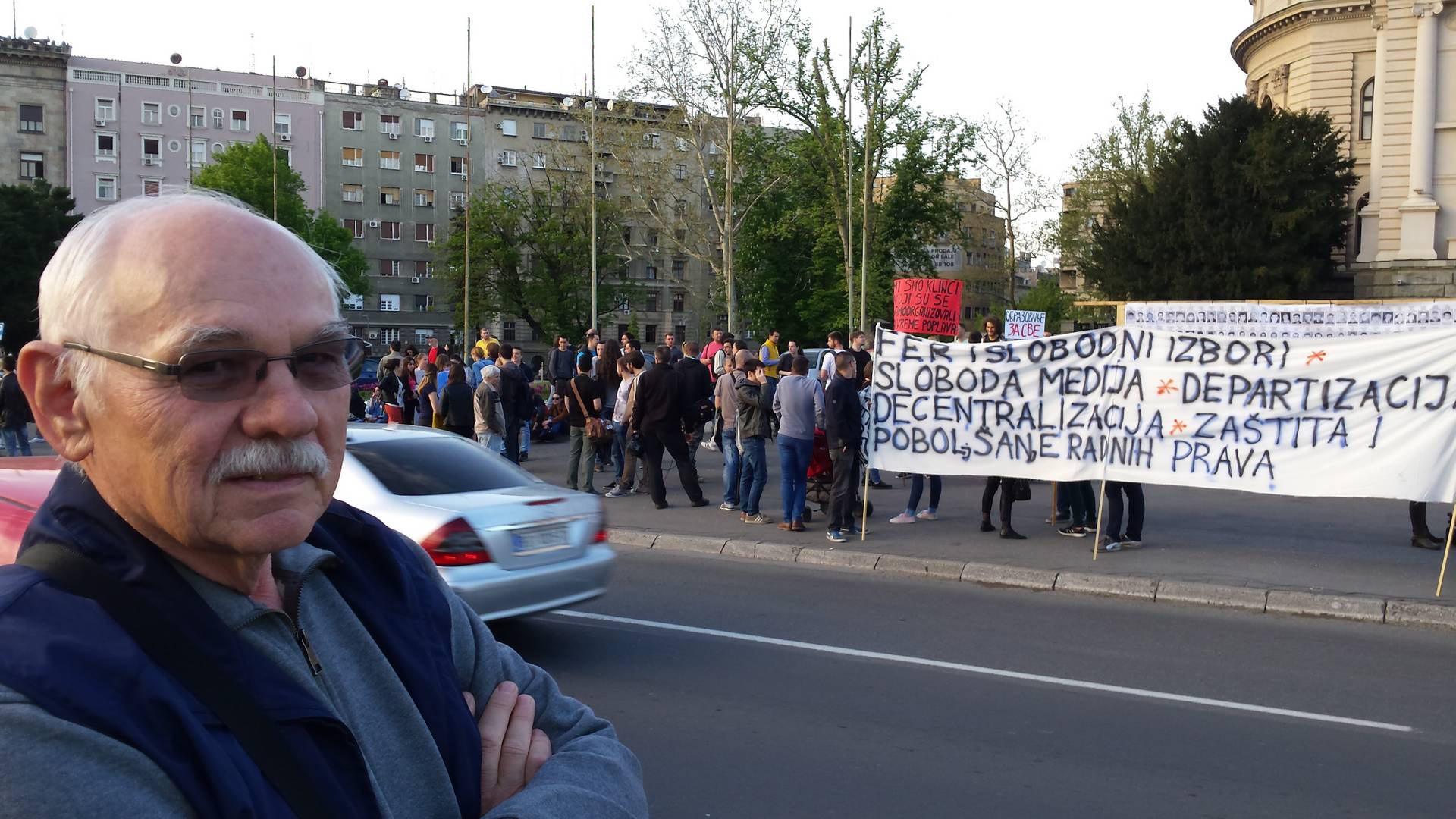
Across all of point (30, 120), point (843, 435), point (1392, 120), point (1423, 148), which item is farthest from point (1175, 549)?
point (30, 120)

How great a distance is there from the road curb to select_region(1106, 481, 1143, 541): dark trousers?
4.70 ft

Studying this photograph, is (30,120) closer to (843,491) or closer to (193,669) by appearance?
(843,491)

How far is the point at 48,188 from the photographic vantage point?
61750mm

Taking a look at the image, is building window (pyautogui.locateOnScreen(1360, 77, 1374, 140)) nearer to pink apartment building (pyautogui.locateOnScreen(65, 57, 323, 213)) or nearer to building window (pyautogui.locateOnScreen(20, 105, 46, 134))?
pink apartment building (pyautogui.locateOnScreen(65, 57, 323, 213))

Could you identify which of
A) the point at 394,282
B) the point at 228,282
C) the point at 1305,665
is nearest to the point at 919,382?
the point at 1305,665

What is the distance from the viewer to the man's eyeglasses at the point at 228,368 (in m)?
1.42

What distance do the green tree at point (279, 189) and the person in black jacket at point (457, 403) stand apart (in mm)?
49746

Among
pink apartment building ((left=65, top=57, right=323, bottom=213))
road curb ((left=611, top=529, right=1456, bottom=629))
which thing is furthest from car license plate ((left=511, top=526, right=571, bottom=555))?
pink apartment building ((left=65, top=57, right=323, bottom=213))

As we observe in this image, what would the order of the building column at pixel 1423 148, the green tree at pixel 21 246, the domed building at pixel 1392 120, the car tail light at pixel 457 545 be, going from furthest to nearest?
the green tree at pixel 21 246
the domed building at pixel 1392 120
the building column at pixel 1423 148
the car tail light at pixel 457 545

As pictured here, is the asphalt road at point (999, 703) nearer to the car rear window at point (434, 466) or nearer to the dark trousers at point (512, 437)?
the car rear window at point (434, 466)

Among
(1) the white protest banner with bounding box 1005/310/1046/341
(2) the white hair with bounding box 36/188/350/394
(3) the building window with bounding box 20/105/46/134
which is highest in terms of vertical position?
(3) the building window with bounding box 20/105/46/134

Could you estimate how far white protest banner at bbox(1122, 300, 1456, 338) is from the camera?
63.6ft

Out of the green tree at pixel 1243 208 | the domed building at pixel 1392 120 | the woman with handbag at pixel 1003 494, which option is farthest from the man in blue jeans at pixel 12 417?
the domed building at pixel 1392 120

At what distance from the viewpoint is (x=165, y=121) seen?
264ft
